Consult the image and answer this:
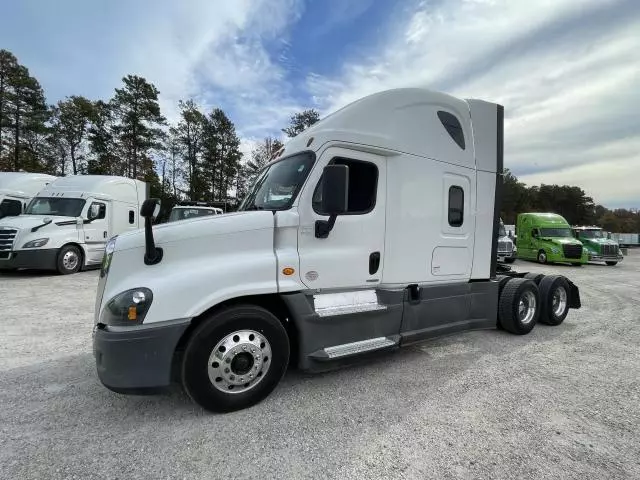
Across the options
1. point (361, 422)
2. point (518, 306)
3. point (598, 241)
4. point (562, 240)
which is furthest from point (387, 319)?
point (598, 241)

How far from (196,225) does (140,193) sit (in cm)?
1208

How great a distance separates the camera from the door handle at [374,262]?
391 cm

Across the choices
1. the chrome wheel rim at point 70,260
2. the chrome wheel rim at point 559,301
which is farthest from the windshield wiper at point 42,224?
the chrome wheel rim at point 559,301

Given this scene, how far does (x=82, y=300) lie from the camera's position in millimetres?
7555

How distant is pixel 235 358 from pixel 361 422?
122 centimetres

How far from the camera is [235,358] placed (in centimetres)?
307

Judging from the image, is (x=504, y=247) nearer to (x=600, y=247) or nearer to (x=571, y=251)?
(x=571, y=251)

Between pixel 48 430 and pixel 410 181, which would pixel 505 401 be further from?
pixel 48 430

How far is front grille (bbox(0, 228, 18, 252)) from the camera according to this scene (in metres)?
9.98

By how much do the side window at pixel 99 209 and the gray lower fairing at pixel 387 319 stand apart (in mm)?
11100

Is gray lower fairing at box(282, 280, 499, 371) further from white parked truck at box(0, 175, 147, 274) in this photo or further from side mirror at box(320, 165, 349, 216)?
white parked truck at box(0, 175, 147, 274)

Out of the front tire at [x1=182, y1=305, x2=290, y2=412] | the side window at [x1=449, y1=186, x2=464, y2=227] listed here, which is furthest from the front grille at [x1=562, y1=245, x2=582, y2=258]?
the front tire at [x1=182, y1=305, x2=290, y2=412]

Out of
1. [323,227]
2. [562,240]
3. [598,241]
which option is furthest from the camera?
[598,241]

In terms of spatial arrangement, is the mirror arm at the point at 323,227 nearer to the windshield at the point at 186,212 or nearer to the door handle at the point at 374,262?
the door handle at the point at 374,262
